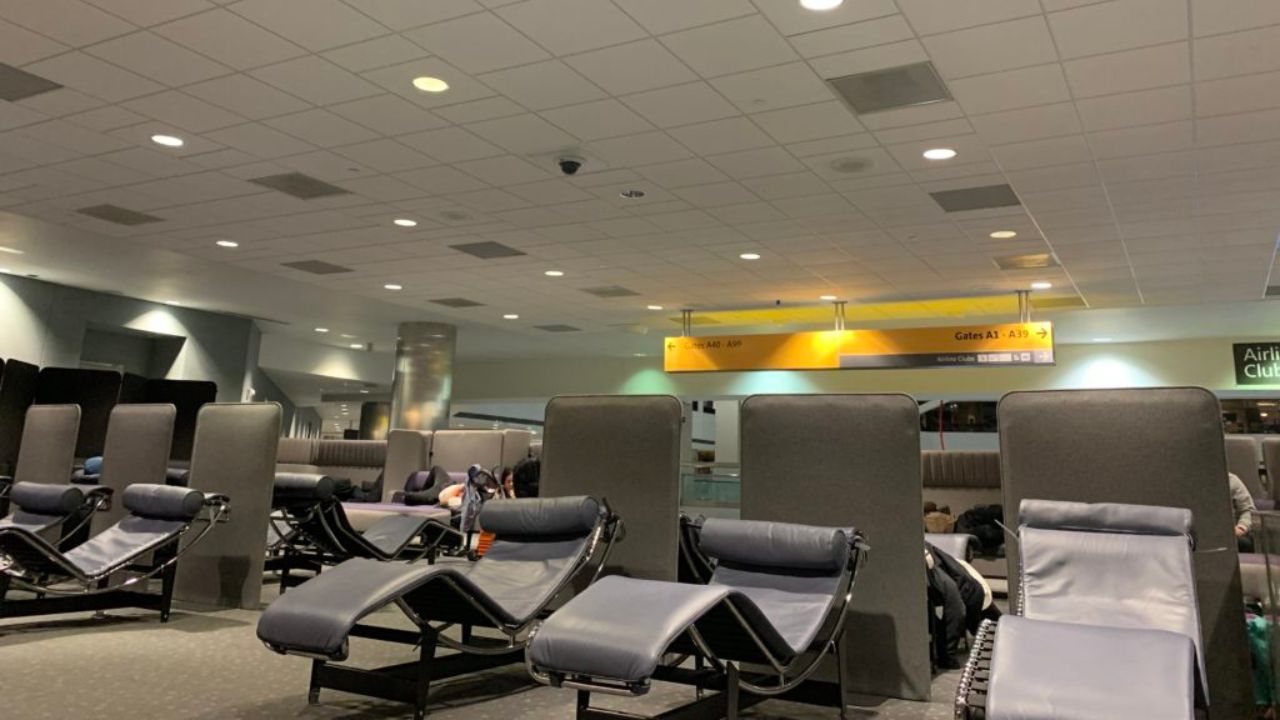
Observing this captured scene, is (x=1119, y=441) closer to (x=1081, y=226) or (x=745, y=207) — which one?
(x=745, y=207)

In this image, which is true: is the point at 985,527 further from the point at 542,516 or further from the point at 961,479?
the point at 542,516

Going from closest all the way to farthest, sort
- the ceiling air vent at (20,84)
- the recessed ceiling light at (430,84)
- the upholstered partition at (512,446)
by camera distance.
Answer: the recessed ceiling light at (430,84), the ceiling air vent at (20,84), the upholstered partition at (512,446)

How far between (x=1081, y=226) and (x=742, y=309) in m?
5.45

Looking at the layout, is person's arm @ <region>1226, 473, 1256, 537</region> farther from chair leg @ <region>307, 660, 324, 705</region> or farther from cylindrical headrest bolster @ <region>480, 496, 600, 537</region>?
chair leg @ <region>307, 660, 324, 705</region>

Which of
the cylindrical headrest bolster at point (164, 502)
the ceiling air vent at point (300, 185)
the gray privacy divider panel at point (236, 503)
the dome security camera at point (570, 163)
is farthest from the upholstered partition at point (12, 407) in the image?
the dome security camera at point (570, 163)

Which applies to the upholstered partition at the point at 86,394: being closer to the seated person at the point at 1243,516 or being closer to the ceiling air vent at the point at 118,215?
the ceiling air vent at the point at 118,215

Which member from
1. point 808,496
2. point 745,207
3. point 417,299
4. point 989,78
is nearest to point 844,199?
point 745,207

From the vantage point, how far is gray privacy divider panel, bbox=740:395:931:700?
363 centimetres

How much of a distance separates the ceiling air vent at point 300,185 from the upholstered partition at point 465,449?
2745 mm

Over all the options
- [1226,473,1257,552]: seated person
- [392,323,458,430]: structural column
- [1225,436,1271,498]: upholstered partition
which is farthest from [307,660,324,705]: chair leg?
[392,323,458,430]: structural column

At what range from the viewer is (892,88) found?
221 inches

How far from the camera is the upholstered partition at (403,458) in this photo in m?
9.38

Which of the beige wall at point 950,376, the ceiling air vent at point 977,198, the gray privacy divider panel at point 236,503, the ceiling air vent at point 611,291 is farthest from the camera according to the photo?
the beige wall at point 950,376

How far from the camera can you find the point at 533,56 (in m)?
5.36
